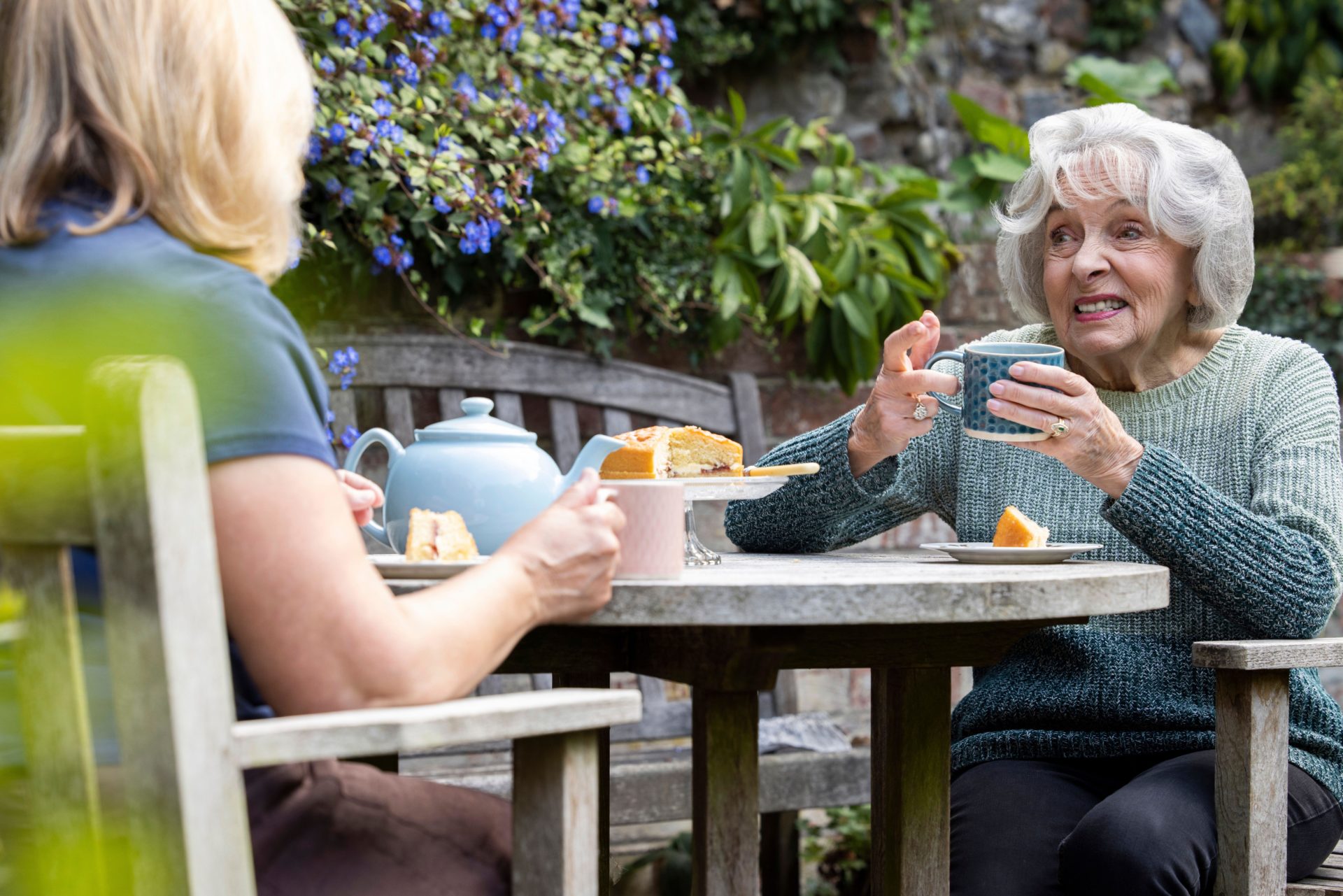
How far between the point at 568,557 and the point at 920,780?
640 mm

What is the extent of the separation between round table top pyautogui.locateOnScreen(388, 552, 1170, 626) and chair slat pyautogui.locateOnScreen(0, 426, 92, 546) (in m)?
0.44

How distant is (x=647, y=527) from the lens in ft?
4.35

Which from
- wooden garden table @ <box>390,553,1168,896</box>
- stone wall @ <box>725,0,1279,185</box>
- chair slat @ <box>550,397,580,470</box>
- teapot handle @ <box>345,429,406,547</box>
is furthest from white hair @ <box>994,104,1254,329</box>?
stone wall @ <box>725,0,1279,185</box>

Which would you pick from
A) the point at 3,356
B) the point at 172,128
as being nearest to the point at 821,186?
the point at 172,128

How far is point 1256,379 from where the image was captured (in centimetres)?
195

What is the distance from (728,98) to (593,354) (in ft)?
4.86

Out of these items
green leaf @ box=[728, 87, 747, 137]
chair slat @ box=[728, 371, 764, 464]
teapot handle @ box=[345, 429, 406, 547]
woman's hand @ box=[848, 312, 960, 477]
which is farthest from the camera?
green leaf @ box=[728, 87, 747, 137]

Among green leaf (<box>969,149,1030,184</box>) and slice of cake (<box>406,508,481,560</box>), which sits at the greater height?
green leaf (<box>969,149,1030,184</box>)

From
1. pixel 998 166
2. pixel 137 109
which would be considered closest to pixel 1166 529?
pixel 137 109

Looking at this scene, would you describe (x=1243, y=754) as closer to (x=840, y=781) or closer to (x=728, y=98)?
(x=840, y=781)

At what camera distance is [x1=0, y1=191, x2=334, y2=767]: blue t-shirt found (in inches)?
40.3

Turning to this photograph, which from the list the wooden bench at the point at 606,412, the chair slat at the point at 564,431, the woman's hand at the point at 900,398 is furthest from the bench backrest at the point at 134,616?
the chair slat at the point at 564,431

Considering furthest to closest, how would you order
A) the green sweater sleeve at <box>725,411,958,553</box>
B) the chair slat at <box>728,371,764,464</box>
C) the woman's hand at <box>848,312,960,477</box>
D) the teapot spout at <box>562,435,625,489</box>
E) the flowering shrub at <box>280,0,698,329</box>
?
the chair slat at <box>728,371,764,464</box> < the flowering shrub at <box>280,0,698,329</box> < the green sweater sleeve at <box>725,411,958,553</box> < the woman's hand at <box>848,312,960,477</box> < the teapot spout at <box>562,435,625,489</box>

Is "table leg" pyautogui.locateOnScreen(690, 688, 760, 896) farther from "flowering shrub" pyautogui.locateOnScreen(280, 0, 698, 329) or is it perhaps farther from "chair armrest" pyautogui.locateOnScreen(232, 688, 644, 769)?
"flowering shrub" pyautogui.locateOnScreen(280, 0, 698, 329)
